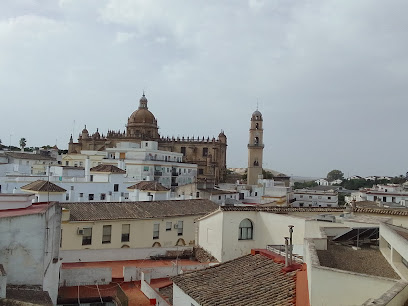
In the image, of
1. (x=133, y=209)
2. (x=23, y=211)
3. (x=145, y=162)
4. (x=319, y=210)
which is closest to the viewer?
(x=23, y=211)

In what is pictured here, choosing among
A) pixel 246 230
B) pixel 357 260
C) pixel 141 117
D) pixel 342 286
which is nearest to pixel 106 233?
pixel 246 230

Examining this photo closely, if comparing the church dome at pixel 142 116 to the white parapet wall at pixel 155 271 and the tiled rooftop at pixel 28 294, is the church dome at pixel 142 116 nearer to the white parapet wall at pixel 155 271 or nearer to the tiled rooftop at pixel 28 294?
the white parapet wall at pixel 155 271

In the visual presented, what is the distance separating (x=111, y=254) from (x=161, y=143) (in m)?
55.2

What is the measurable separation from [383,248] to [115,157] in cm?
5305

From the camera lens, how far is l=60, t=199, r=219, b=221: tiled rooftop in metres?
23.5

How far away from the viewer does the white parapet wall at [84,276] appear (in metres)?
18.4

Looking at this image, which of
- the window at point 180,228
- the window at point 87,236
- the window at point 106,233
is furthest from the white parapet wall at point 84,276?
the window at point 180,228

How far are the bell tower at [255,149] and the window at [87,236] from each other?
52346 mm

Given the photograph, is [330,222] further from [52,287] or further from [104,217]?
[104,217]

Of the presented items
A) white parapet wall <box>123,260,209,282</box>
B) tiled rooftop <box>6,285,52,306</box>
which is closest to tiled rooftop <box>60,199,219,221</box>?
white parapet wall <box>123,260,209,282</box>

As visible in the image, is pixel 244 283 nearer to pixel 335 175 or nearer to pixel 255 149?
pixel 255 149

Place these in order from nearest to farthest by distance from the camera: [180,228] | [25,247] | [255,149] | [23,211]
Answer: [25,247], [23,211], [180,228], [255,149]

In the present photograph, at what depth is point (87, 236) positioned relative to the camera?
75.7 feet

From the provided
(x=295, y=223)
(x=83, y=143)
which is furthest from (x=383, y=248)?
(x=83, y=143)
